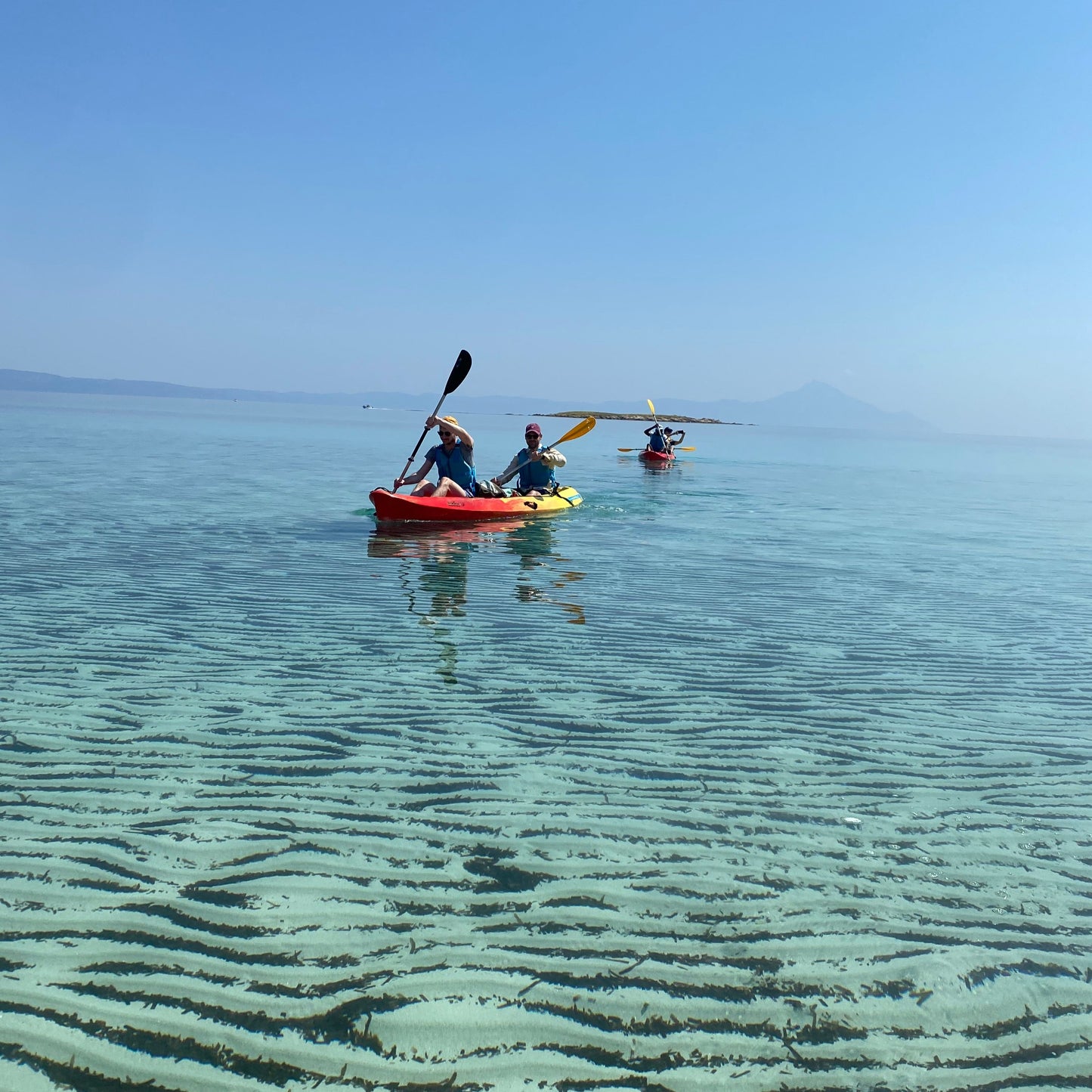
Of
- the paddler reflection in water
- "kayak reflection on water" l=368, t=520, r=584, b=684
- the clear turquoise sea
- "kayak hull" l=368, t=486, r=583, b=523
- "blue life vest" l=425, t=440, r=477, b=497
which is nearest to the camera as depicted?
the clear turquoise sea

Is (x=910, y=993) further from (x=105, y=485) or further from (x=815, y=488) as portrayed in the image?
(x=815, y=488)

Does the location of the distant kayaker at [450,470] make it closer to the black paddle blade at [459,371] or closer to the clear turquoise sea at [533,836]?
the black paddle blade at [459,371]

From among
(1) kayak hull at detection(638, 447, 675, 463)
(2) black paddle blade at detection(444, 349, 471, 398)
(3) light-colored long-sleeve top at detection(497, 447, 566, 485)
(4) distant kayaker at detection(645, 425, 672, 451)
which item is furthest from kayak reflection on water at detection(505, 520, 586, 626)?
(4) distant kayaker at detection(645, 425, 672, 451)

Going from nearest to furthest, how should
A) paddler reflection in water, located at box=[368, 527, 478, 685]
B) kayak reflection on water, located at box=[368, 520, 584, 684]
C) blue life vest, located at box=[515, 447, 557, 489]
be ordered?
paddler reflection in water, located at box=[368, 527, 478, 685] < kayak reflection on water, located at box=[368, 520, 584, 684] < blue life vest, located at box=[515, 447, 557, 489]

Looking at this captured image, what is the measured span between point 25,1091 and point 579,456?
42925 mm

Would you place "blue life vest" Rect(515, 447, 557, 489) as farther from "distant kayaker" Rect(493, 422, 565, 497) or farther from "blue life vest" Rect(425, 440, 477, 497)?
"blue life vest" Rect(425, 440, 477, 497)

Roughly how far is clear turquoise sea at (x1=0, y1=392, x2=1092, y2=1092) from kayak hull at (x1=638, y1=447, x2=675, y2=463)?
941 inches

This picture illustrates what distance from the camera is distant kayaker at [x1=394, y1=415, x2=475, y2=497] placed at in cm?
1559

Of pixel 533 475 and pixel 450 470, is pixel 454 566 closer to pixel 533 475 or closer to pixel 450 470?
pixel 450 470

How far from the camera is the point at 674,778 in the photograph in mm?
5184

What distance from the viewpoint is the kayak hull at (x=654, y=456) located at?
1361 inches

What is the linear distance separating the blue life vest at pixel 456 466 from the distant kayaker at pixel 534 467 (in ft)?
5.06

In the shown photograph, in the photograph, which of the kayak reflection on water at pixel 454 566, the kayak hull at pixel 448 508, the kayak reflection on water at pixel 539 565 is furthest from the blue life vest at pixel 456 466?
the kayak reflection on water at pixel 539 565

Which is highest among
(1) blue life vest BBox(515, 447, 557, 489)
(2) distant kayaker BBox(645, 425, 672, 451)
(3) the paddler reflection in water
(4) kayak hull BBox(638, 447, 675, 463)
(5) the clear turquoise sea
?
(2) distant kayaker BBox(645, 425, 672, 451)
